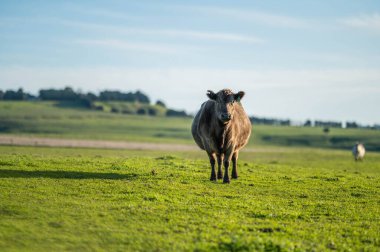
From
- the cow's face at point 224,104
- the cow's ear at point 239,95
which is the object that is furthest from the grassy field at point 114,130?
the cow's face at point 224,104

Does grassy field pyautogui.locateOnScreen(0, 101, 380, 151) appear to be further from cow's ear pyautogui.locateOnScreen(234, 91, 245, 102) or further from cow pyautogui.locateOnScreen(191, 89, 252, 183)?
cow's ear pyautogui.locateOnScreen(234, 91, 245, 102)

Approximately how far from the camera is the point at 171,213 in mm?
13992

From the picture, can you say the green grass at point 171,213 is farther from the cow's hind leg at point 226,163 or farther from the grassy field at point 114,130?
the grassy field at point 114,130

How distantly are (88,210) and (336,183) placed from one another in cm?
1401

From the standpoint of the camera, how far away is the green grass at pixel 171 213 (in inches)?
449

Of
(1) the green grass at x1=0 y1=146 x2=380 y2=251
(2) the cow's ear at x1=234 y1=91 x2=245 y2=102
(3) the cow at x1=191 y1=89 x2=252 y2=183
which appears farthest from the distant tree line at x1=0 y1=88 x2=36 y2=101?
(2) the cow's ear at x1=234 y1=91 x2=245 y2=102

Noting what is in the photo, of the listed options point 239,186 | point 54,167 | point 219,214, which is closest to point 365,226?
point 219,214

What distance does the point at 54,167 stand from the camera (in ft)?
71.9

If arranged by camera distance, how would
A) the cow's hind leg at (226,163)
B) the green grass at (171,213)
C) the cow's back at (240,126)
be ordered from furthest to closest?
the cow's back at (240,126), the cow's hind leg at (226,163), the green grass at (171,213)

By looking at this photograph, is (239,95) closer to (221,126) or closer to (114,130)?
(221,126)

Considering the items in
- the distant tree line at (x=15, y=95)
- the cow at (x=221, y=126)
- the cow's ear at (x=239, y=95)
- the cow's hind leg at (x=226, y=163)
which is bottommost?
the cow's hind leg at (x=226, y=163)

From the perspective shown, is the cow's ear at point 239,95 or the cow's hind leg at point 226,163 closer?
the cow's ear at point 239,95

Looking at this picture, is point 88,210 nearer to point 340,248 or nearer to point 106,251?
point 106,251

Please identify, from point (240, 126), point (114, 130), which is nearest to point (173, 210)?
point (240, 126)
